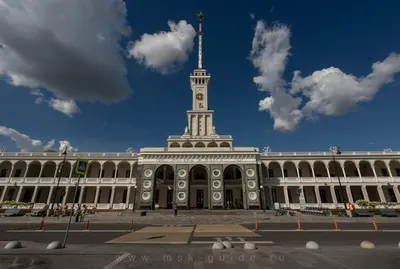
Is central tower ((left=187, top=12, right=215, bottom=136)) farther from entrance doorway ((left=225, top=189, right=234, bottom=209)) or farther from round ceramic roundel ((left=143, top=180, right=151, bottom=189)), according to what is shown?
round ceramic roundel ((left=143, top=180, right=151, bottom=189))

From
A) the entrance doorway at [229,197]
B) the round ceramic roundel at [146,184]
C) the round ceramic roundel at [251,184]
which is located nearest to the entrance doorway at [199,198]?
the entrance doorway at [229,197]

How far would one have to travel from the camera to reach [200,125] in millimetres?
45812

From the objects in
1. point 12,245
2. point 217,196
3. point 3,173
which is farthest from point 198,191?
point 3,173

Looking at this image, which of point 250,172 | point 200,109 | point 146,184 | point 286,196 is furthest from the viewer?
point 200,109

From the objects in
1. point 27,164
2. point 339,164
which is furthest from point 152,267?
point 27,164

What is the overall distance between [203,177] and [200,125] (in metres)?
13.0

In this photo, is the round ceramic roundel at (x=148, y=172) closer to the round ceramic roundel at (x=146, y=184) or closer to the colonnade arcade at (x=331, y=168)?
the round ceramic roundel at (x=146, y=184)

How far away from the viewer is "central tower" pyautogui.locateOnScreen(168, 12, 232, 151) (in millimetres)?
41938

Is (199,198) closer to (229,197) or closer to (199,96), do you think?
(229,197)

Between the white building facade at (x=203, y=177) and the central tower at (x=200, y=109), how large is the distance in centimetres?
612

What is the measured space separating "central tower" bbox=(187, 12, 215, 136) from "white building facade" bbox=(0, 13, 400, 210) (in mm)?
6124

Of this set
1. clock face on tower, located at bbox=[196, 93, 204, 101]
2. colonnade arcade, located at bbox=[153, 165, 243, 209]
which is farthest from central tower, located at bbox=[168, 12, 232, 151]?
colonnade arcade, located at bbox=[153, 165, 243, 209]

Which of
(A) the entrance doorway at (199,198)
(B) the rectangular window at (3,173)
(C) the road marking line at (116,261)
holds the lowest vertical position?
(C) the road marking line at (116,261)

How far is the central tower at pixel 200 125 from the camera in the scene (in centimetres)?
4194
